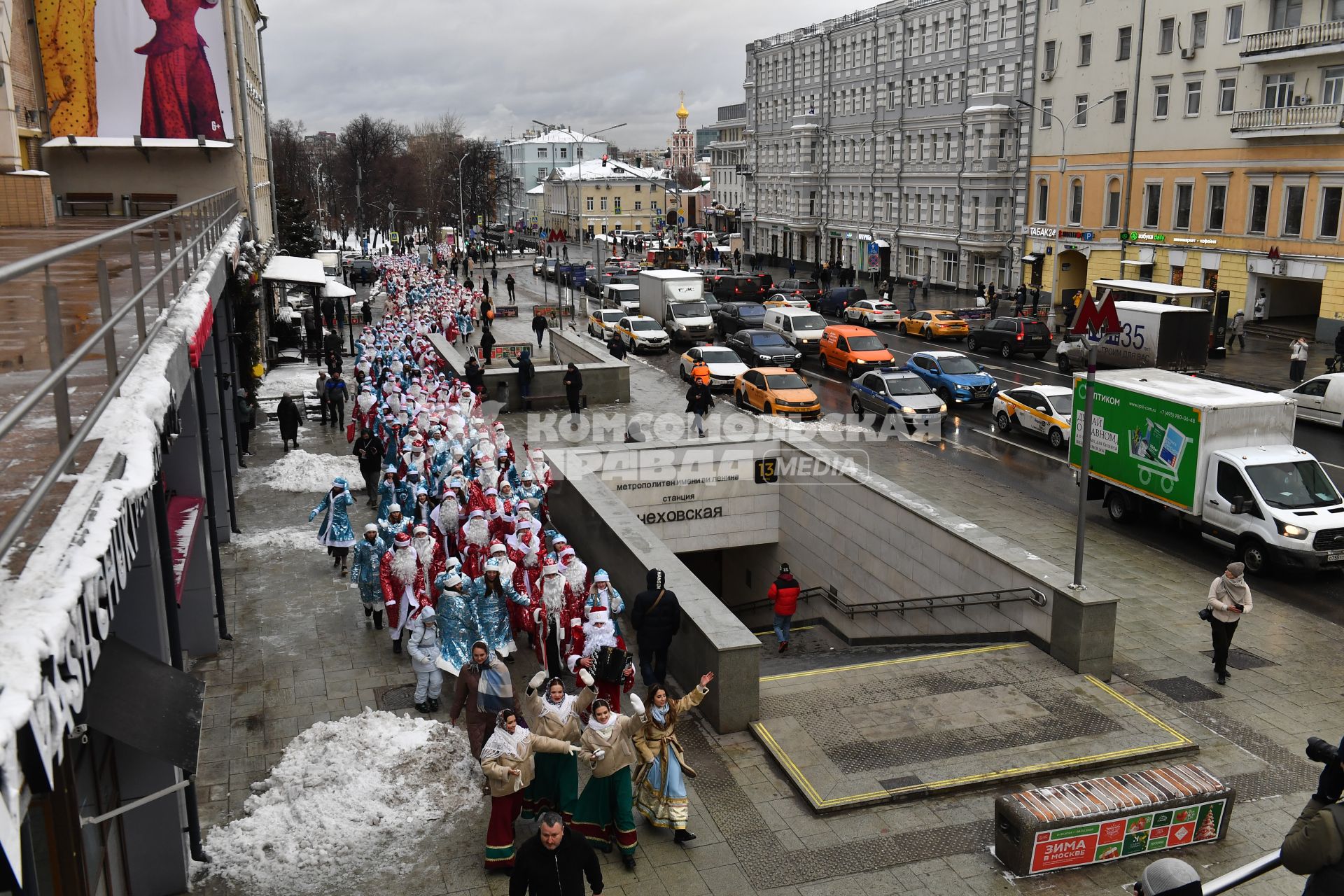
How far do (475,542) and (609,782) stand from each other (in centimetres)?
517

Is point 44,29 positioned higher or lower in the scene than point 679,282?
higher

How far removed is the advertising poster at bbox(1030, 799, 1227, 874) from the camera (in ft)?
26.7

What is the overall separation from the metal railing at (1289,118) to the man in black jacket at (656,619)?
114ft

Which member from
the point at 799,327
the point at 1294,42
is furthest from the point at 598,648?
the point at 1294,42

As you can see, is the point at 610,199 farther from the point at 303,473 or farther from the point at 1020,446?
the point at 303,473

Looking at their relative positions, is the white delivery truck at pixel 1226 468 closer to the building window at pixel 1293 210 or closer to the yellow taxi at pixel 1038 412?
the yellow taxi at pixel 1038 412

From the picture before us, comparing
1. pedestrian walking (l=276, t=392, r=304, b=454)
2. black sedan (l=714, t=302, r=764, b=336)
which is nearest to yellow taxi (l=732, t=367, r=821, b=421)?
pedestrian walking (l=276, t=392, r=304, b=454)

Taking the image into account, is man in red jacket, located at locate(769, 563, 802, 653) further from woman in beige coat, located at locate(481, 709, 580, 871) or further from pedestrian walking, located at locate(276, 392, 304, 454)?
pedestrian walking, located at locate(276, 392, 304, 454)

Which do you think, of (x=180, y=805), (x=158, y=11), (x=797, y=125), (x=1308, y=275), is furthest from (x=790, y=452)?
(x=797, y=125)

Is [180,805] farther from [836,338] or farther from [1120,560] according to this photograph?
[836,338]

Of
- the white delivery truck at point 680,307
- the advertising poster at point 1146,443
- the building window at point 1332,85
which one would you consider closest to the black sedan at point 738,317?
the white delivery truck at point 680,307

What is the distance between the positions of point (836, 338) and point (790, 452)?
15768mm

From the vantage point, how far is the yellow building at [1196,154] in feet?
121

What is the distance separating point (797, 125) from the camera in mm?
73000
